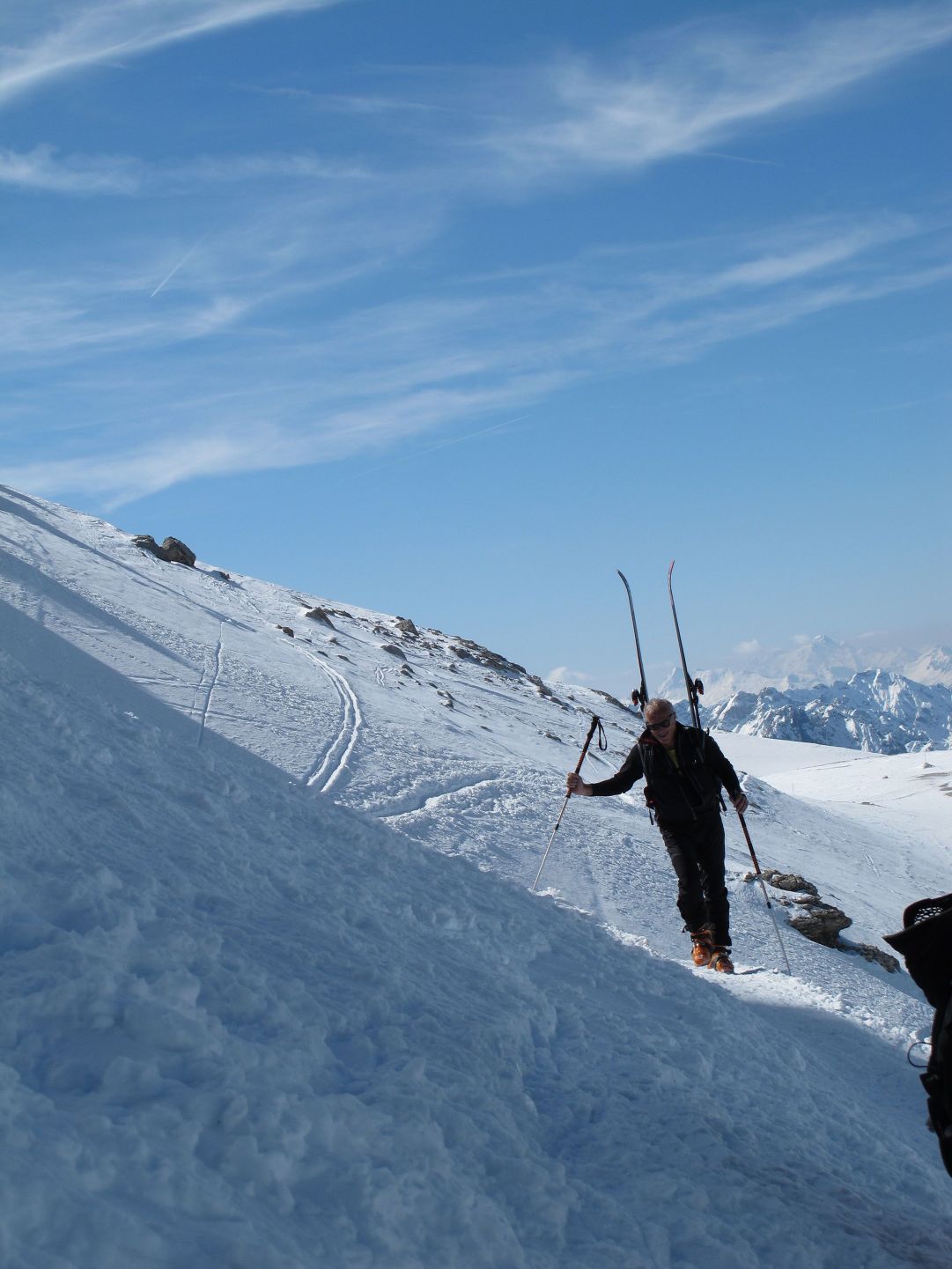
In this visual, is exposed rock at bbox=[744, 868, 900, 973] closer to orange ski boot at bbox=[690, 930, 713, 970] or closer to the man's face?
orange ski boot at bbox=[690, 930, 713, 970]

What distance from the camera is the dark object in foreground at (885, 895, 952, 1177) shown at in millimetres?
3076

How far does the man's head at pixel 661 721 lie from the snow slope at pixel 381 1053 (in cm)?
171

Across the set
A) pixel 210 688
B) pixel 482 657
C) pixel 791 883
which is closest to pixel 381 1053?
pixel 210 688

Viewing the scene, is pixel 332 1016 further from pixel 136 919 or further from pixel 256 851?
pixel 256 851

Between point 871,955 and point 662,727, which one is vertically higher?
point 662,727

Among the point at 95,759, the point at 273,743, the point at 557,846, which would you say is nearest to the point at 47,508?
the point at 273,743

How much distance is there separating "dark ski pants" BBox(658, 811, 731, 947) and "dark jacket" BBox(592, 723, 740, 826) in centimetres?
12

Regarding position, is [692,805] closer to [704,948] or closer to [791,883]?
[704,948]

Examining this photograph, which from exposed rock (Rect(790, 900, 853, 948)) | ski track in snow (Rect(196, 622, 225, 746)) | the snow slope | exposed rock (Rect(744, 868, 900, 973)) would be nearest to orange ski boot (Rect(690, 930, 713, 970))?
the snow slope

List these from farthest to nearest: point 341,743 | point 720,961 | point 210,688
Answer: point 210,688 < point 341,743 < point 720,961

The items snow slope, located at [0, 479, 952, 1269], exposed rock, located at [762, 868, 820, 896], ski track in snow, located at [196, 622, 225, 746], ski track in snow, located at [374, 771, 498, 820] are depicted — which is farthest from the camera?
exposed rock, located at [762, 868, 820, 896]

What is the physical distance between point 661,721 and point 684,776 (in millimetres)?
477

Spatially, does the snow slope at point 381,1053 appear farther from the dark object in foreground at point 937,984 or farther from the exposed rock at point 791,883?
the exposed rock at point 791,883

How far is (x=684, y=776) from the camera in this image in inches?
316
